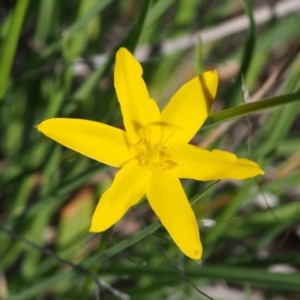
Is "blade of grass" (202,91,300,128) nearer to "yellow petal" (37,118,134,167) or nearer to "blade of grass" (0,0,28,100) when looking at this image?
"yellow petal" (37,118,134,167)

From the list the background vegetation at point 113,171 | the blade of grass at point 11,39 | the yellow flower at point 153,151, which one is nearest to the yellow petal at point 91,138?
the yellow flower at point 153,151

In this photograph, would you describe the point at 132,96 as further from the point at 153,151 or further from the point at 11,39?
the point at 11,39

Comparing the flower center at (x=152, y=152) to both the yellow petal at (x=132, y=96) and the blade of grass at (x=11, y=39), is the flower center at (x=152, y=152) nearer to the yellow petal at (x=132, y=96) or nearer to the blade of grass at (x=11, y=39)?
the yellow petal at (x=132, y=96)

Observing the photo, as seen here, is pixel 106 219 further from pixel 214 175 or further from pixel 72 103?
pixel 72 103

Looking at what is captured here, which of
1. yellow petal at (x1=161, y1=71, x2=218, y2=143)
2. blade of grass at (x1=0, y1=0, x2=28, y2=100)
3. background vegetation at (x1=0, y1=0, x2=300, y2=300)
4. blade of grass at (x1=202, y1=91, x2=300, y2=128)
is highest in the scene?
blade of grass at (x1=0, y1=0, x2=28, y2=100)

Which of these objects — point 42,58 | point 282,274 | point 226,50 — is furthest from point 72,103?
point 226,50

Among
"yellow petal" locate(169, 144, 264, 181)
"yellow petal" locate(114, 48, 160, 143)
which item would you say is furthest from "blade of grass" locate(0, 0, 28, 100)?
"yellow petal" locate(169, 144, 264, 181)

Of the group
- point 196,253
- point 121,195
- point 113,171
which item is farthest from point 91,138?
point 113,171
